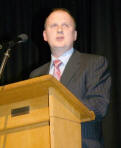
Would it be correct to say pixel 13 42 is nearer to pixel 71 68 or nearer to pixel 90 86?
pixel 71 68

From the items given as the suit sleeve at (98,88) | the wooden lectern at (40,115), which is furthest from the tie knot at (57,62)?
the wooden lectern at (40,115)

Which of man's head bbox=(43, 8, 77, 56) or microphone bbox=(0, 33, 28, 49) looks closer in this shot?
microphone bbox=(0, 33, 28, 49)

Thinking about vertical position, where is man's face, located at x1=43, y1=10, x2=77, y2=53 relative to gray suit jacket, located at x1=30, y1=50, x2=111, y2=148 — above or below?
above

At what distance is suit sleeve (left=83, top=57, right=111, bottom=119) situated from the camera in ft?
6.27

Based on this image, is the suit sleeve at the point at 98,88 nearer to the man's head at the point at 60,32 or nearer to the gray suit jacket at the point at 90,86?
the gray suit jacket at the point at 90,86

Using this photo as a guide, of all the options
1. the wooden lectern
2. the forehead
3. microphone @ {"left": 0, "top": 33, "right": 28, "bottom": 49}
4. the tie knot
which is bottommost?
the wooden lectern

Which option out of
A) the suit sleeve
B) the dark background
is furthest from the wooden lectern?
the dark background

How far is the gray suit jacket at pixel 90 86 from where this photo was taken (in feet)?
6.35

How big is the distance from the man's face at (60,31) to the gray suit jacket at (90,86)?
7.2 inches

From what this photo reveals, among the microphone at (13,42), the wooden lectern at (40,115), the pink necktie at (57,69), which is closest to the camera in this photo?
the wooden lectern at (40,115)

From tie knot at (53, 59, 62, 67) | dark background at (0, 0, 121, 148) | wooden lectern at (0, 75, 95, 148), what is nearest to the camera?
wooden lectern at (0, 75, 95, 148)

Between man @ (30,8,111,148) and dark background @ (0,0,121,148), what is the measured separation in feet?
2.96

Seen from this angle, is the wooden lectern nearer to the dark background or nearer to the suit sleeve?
the suit sleeve

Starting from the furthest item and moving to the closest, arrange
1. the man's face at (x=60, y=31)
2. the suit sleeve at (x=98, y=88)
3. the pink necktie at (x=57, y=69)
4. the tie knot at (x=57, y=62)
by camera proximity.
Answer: the man's face at (x=60, y=31) < the tie knot at (x=57, y=62) < the pink necktie at (x=57, y=69) < the suit sleeve at (x=98, y=88)
